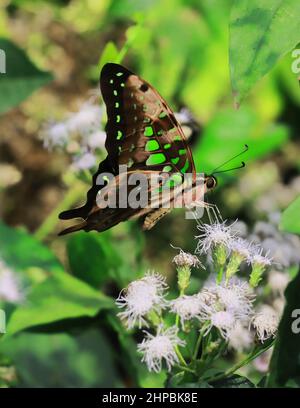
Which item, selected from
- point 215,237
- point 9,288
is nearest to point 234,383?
point 215,237

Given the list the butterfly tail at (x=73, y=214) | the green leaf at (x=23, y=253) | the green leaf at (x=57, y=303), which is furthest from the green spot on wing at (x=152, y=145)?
the green leaf at (x=23, y=253)

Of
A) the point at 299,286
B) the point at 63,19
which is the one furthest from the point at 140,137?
the point at 63,19

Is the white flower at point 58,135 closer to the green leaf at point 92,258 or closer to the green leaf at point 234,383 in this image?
the green leaf at point 92,258

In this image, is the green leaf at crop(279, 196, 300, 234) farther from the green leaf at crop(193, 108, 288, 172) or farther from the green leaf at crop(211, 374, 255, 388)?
the green leaf at crop(193, 108, 288, 172)

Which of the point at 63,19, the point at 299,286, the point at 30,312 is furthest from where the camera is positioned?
the point at 63,19

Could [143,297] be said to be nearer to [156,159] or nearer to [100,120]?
[156,159]

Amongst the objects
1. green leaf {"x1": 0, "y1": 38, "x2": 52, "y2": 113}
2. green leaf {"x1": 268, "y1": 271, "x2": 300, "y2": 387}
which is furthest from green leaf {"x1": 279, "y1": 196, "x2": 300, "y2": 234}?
green leaf {"x1": 0, "y1": 38, "x2": 52, "y2": 113}
